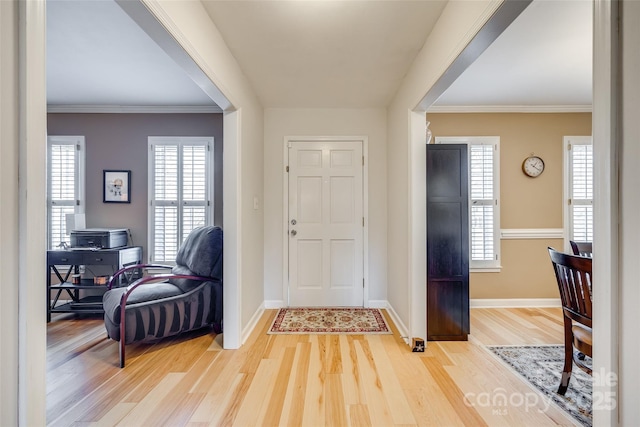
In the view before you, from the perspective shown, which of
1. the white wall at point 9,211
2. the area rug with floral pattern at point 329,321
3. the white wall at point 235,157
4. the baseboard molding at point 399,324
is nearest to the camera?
the white wall at point 9,211

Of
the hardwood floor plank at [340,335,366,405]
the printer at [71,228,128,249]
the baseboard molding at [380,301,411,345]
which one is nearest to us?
the hardwood floor plank at [340,335,366,405]

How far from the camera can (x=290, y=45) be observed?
2.42 m

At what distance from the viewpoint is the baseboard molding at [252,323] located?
280 cm

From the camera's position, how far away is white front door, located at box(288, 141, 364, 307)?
12.5 feet

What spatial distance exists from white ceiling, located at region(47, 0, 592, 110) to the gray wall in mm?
216

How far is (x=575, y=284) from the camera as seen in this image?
174 centimetres

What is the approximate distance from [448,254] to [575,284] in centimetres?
108

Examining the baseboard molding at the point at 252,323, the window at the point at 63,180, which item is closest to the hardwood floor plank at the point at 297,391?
the baseboard molding at the point at 252,323

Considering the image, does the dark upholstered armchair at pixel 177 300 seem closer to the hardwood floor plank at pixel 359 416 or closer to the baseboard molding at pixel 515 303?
the hardwood floor plank at pixel 359 416

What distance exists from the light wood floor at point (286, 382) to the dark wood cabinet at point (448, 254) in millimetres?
197

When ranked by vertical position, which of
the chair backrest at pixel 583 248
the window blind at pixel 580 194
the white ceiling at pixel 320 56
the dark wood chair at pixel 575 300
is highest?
the white ceiling at pixel 320 56

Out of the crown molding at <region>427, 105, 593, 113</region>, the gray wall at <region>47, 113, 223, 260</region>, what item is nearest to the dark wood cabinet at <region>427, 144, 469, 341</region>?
the crown molding at <region>427, 105, 593, 113</region>

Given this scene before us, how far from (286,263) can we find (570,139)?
3905 millimetres

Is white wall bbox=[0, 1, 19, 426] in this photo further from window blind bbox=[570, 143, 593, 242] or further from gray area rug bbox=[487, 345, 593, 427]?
window blind bbox=[570, 143, 593, 242]
